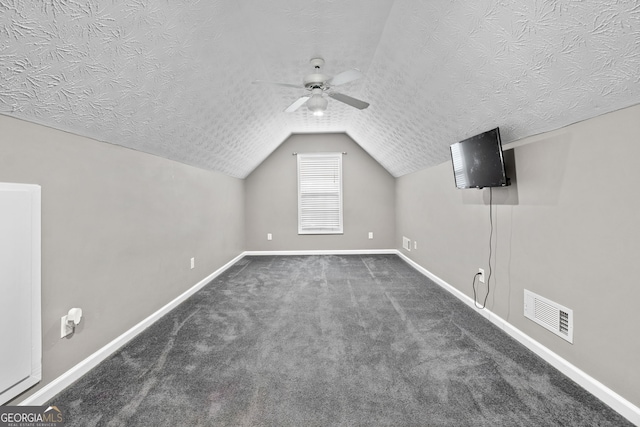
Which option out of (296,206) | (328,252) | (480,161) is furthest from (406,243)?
(480,161)

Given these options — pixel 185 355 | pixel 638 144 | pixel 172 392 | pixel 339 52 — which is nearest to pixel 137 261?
pixel 185 355

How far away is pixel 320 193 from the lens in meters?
6.12

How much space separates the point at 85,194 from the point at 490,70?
9.46 ft

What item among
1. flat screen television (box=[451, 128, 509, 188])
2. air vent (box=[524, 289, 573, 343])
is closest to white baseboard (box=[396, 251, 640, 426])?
air vent (box=[524, 289, 573, 343])

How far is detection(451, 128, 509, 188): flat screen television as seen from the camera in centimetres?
228

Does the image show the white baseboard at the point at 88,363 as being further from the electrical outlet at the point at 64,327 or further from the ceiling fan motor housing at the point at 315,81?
the ceiling fan motor housing at the point at 315,81

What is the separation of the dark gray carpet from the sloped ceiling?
1666 mm

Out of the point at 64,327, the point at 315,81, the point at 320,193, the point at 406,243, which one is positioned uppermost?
the point at 315,81

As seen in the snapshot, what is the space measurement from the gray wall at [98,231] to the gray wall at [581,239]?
3.27 m

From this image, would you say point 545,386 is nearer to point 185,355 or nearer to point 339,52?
point 185,355

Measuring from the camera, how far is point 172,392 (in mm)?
1718

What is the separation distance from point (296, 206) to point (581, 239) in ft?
15.9

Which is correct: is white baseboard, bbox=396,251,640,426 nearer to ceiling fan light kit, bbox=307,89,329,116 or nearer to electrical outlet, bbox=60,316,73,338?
ceiling fan light kit, bbox=307,89,329,116

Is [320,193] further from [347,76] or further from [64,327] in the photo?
[64,327]
